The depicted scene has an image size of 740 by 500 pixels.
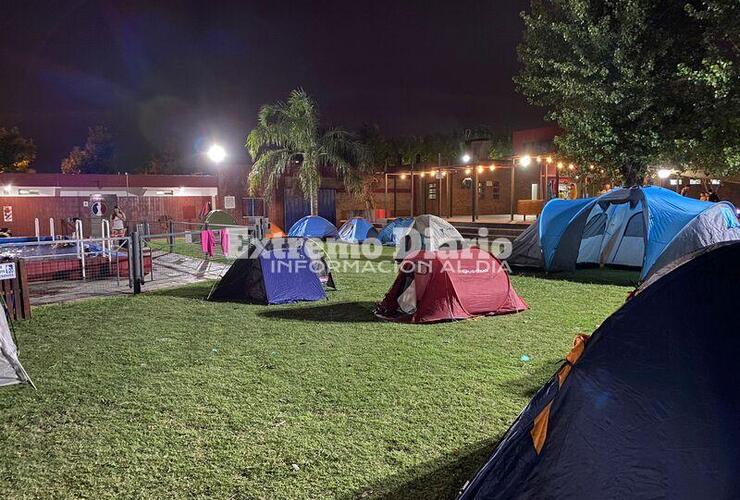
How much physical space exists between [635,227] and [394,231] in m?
8.97

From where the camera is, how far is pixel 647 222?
11.2 metres

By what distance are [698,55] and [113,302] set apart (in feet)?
47.0

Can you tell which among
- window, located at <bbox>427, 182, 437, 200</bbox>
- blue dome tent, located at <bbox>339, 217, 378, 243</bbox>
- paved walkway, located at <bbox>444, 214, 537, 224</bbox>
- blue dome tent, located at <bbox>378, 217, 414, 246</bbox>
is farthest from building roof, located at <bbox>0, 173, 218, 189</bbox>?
paved walkway, located at <bbox>444, 214, 537, 224</bbox>

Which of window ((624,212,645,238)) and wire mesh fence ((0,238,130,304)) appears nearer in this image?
wire mesh fence ((0,238,130,304))

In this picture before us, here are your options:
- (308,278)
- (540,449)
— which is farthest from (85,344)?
(540,449)

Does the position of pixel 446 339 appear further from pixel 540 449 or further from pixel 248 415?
pixel 540 449

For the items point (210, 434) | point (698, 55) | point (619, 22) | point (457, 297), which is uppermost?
point (619, 22)

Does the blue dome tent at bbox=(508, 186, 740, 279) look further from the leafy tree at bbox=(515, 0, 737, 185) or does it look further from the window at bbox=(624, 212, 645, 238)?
the leafy tree at bbox=(515, 0, 737, 185)

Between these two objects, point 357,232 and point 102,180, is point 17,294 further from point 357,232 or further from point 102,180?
point 102,180

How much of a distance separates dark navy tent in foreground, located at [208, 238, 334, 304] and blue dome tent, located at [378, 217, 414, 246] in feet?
32.7

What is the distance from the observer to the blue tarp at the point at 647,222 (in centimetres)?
1040

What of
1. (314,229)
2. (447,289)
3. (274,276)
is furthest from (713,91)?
(314,229)

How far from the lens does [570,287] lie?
36.6 feet

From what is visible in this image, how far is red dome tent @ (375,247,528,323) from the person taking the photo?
7992 mm
